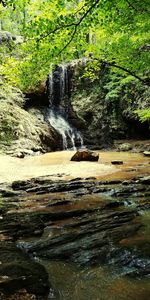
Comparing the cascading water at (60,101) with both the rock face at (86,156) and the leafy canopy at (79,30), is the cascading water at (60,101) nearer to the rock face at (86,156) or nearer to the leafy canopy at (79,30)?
the rock face at (86,156)

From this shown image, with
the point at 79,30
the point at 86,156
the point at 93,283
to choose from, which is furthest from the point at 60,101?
the point at 93,283

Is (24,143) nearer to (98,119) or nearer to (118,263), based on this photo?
(98,119)

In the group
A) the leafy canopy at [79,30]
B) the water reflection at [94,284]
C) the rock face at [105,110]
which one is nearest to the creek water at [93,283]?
the water reflection at [94,284]

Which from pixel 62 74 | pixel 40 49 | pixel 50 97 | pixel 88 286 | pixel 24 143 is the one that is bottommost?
pixel 88 286

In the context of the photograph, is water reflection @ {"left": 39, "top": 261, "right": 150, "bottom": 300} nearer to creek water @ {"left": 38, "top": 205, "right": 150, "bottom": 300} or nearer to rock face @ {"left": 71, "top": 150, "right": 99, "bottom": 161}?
creek water @ {"left": 38, "top": 205, "right": 150, "bottom": 300}

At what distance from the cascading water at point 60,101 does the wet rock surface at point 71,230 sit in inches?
714

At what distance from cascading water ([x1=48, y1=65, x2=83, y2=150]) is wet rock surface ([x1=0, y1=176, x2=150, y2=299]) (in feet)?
59.5

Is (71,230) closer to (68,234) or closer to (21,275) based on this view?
(68,234)

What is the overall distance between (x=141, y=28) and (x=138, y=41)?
120 centimetres

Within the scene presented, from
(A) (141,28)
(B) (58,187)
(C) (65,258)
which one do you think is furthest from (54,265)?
(A) (141,28)

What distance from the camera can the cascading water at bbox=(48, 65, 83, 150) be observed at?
1036 inches

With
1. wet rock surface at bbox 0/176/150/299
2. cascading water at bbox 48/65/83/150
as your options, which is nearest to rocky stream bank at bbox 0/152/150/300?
wet rock surface at bbox 0/176/150/299

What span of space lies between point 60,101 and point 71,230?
25.8 metres

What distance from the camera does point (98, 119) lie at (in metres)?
28.3
